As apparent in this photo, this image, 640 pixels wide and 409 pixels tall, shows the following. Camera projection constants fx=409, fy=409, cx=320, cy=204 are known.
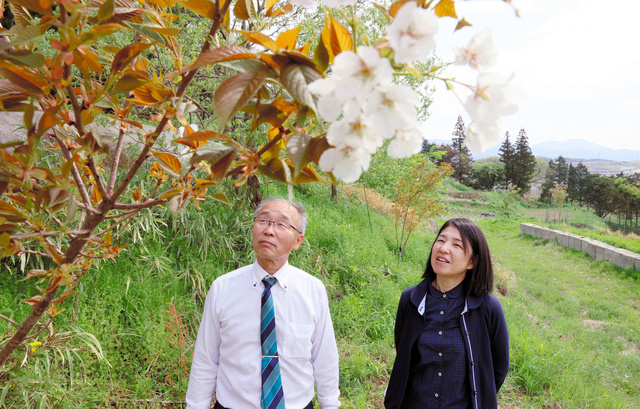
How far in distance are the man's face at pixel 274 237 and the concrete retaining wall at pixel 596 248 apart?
8207 millimetres

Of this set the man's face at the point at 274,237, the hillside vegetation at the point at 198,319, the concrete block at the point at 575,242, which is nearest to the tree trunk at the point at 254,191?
the hillside vegetation at the point at 198,319

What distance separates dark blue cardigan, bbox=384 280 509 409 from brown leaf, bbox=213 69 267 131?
1600 millimetres

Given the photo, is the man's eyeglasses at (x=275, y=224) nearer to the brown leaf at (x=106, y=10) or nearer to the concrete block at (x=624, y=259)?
the brown leaf at (x=106, y=10)

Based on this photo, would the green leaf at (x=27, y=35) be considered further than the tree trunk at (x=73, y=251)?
No

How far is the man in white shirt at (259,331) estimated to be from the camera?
1507mm

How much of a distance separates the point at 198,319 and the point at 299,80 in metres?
2.78

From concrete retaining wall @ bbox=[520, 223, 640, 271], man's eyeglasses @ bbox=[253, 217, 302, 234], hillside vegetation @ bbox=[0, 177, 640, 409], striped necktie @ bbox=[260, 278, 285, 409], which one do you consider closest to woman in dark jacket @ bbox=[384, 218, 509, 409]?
striped necktie @ bbox=[260, 278, 285, 409]

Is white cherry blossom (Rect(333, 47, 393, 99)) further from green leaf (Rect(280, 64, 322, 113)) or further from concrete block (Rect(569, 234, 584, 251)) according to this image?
concrete block (Rect(569, 234, 584, 251))

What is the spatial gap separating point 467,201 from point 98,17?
22.7 m

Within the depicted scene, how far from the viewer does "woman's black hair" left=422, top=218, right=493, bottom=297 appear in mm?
1785

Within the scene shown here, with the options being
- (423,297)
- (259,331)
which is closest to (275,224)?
(259,331)

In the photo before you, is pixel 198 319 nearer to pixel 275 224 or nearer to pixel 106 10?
pixel 275 224

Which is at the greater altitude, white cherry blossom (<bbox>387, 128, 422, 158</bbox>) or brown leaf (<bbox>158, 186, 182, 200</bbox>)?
white cherry blossom (<bbox>387, 128, 422, 158</bbox>)

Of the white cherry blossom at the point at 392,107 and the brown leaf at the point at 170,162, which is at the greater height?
the white cherry blossom at the point at 392,107
